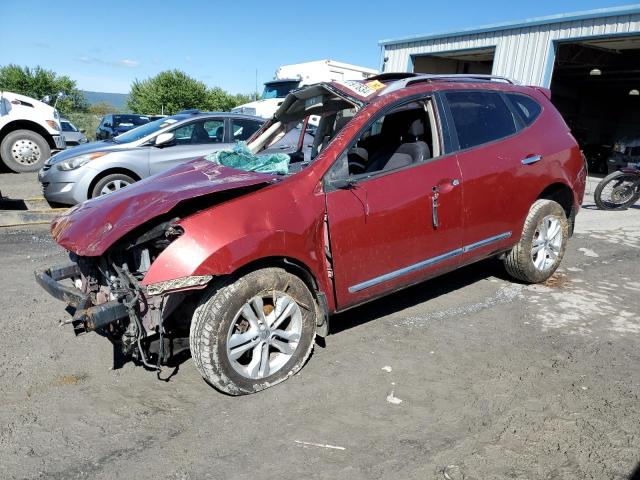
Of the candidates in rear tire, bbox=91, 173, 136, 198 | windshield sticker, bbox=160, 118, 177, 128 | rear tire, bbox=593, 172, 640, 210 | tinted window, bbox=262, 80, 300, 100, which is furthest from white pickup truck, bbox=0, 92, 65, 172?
rear tire, bbox=593, 172, 640, 210

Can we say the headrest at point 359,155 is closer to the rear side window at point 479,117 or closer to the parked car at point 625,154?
the rear side window at point 479,117

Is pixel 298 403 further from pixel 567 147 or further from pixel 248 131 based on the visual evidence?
pixel 248 131

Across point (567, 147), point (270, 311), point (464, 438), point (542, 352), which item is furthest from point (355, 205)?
point (567, 147)

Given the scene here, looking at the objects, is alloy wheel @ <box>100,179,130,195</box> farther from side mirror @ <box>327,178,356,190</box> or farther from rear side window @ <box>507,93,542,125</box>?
rear side window @ <box>507,93,542,125</box>

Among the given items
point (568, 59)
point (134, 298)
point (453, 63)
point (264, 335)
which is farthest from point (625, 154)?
point (134, 298)

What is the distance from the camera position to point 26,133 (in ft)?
35.4

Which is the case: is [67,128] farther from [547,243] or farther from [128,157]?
[547,243]

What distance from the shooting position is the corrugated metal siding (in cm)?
1206

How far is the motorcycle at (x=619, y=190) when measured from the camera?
31.7 feet

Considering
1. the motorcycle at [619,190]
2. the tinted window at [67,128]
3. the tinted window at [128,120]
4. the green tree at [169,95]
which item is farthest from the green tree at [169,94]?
the motorcycle at [619,190]

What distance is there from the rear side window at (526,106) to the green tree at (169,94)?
148 feet

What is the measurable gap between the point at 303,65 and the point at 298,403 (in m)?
18.7

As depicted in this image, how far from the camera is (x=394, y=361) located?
3449mm

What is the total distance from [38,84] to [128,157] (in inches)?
1938
